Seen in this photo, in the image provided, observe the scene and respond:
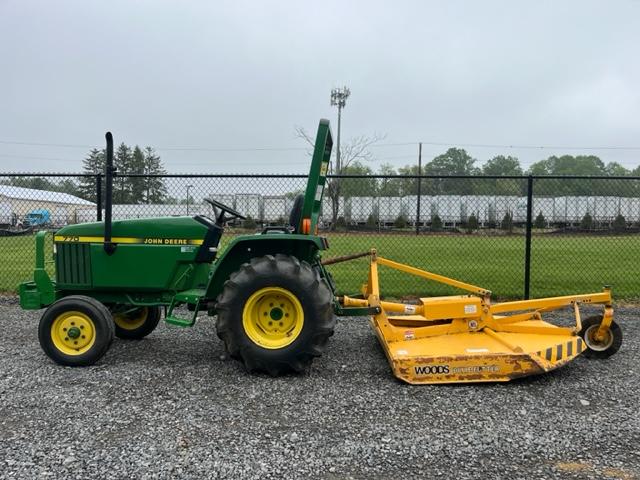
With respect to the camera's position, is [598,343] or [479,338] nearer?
[479,338]

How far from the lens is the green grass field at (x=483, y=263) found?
312 inches

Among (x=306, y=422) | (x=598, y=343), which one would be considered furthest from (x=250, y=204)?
(x=598, y=343)

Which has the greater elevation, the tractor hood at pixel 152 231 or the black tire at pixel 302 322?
the tractor hood at pixel 152 231

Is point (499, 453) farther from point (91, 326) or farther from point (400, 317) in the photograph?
point (91, 326)

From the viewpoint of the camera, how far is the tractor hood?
4.41 meters

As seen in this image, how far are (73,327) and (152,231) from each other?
1011 millimetres

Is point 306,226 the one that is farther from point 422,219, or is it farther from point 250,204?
point 422,219

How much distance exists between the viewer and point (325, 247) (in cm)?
423

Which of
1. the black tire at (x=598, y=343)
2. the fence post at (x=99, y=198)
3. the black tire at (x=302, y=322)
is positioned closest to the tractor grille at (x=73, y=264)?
the black tire at (x=302, y=322)

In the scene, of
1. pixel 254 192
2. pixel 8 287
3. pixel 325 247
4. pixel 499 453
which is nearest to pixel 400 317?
pixel 325 247

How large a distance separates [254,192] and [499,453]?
5338 millimetres

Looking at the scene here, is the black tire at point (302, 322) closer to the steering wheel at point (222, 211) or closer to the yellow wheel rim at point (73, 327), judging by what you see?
the steering wheel at point (222, 211)

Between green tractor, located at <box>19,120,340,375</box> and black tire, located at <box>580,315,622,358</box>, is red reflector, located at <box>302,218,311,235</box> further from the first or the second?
black tire, located at <box>580,315,622,358</box>

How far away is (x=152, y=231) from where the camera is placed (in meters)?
4.43
